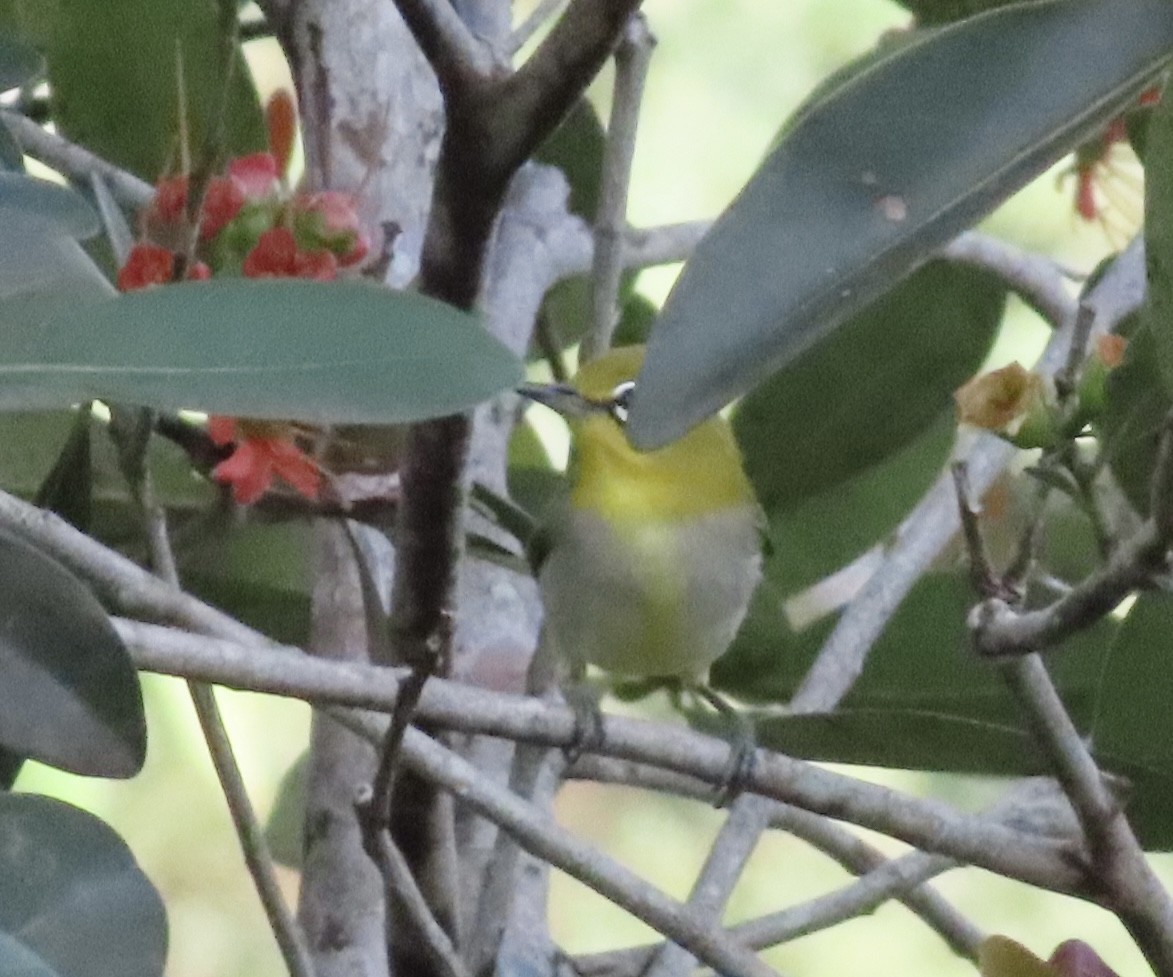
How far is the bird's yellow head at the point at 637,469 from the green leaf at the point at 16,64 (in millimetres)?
539

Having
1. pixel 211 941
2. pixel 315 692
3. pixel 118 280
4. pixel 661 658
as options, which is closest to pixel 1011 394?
pixel 315 692

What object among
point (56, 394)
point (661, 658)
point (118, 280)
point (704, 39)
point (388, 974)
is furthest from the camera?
point (704, 39)

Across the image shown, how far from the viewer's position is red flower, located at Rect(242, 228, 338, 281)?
80 cm

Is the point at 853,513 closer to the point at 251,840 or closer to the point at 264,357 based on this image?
the point at 251,840

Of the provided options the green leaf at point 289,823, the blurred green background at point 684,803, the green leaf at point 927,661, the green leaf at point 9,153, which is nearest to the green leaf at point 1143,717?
the green leaf at point 927,661

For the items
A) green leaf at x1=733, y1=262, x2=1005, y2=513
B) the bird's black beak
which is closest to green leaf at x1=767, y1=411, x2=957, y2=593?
green leaf at x1=733, y1=262, x2=1005, y2=513

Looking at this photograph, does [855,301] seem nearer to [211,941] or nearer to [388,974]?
[388,974]

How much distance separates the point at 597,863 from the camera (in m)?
0.69

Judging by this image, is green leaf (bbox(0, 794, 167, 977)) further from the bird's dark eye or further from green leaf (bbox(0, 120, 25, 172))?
the bird's dark eye

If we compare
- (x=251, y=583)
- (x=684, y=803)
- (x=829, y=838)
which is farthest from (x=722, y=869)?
(x=684, y=803)

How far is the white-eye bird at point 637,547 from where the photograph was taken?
3.97ft

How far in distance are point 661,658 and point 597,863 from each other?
57 centimetres

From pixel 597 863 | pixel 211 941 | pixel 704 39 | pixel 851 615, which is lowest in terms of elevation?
pixel 211 941

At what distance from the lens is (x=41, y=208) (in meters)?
0.60
